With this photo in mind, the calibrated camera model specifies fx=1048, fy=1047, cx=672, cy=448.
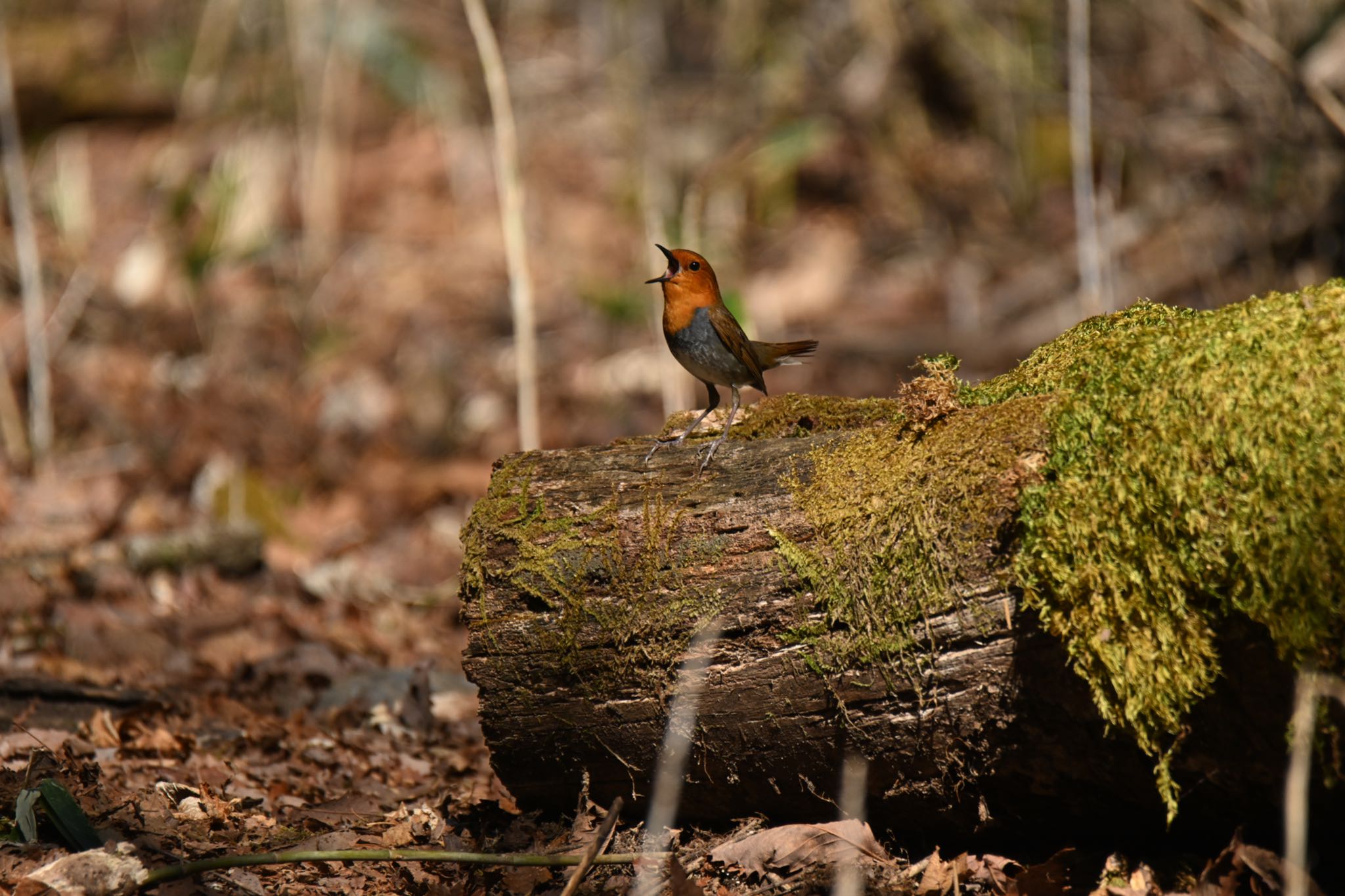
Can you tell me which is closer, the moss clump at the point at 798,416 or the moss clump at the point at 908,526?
the moss clump at the point at 908,526

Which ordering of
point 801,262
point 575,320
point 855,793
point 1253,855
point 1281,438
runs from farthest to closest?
point 801,262 < point 575,320 < point 855,793 < point 1253,855 < point 1281,438

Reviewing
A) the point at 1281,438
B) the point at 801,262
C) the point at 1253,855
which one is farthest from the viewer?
the point at 801,262

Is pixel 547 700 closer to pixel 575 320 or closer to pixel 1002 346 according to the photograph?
pixel 1002 346

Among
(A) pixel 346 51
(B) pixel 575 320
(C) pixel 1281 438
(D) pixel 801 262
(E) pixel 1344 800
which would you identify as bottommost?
(E) pixel 1344 800

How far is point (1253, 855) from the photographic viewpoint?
2117mm

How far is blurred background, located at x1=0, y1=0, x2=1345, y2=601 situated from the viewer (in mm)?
7355

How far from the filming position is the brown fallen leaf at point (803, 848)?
2516 mm

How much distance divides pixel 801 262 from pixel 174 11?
8295 millimetres

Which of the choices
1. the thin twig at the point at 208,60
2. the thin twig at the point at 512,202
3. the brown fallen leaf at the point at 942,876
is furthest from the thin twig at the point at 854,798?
the thin twig at the point at 208,60

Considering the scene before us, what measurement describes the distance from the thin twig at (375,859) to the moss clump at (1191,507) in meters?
1.18

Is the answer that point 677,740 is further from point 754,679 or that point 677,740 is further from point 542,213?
point 542,213

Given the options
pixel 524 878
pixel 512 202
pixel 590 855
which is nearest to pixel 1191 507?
pixel 590 855

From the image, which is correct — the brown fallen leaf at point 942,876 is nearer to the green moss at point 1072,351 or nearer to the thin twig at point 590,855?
the thin twig at point 590,855

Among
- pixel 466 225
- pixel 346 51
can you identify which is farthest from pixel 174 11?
pixel 466 225
